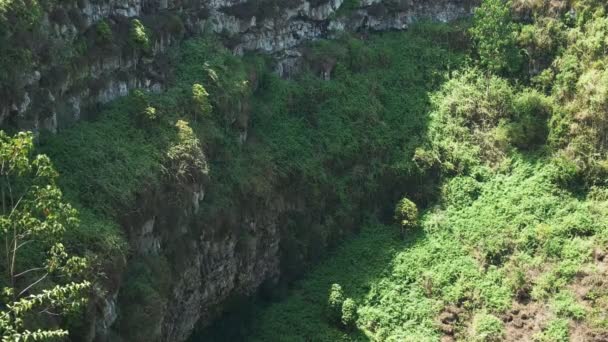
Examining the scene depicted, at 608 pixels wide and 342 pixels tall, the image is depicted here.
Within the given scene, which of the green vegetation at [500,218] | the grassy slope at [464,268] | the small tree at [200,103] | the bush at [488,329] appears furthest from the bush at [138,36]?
the bush at [488,329]

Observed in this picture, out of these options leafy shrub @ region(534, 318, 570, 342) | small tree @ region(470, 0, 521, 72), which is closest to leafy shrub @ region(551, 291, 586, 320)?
leafy shrub @ region(534, 318, 570, 342)

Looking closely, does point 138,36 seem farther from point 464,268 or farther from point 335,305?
point 464,268

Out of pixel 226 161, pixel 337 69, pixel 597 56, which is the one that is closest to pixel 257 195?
pixel 226 161

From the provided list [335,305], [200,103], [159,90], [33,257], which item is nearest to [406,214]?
[335,305]

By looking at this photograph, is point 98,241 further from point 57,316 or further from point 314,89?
point 314,89

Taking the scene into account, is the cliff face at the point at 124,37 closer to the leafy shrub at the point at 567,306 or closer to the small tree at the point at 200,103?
the small tree at the point at 200,103

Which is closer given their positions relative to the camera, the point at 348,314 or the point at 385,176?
the point at 348,314
